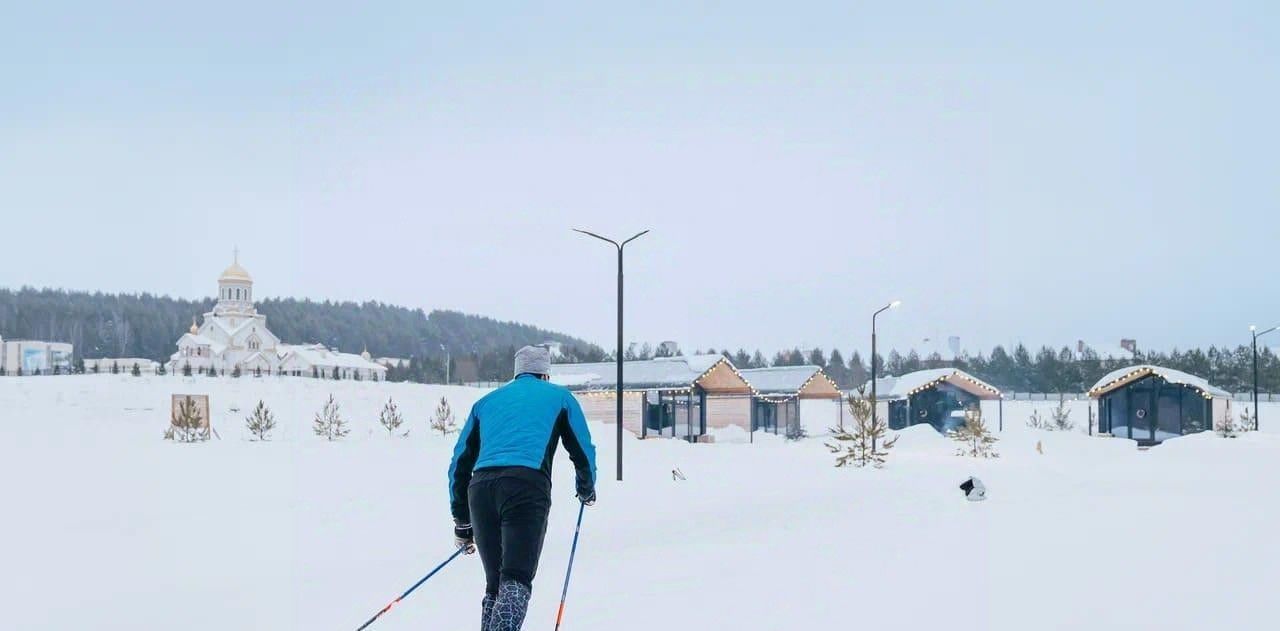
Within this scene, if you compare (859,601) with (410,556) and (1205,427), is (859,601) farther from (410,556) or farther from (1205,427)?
(1205,427)

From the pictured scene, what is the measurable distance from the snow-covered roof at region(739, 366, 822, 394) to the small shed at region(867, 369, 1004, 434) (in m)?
5.29

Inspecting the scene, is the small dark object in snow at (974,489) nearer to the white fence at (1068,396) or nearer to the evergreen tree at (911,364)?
the white fence at (1068,396)

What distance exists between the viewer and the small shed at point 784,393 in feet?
197

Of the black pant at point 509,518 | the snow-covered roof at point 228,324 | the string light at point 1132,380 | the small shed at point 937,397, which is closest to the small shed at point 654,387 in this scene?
the small shed at point 937,397

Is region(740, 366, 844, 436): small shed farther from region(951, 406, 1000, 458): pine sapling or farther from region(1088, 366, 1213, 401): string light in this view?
region(951, 406, 1000, 458): pine sapling

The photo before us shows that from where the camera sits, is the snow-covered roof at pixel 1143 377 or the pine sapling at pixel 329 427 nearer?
the pine sapling at pixel 329 427

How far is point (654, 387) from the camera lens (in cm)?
4875

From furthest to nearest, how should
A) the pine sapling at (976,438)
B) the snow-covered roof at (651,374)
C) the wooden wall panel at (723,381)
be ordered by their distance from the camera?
the wooden wall panel at (723,381) < the snow-covered roof at (651,374) < the pine sapling at (976,438)

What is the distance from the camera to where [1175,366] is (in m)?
102

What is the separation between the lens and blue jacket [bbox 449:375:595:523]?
6492 mm

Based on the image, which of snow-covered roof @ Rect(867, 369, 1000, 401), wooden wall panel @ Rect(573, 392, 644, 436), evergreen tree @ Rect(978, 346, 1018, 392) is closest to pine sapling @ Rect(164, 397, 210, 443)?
wooden wall panel @ Rect(573, 392, 644, 436)

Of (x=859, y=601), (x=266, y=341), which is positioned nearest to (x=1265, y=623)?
(x=859, y=601)

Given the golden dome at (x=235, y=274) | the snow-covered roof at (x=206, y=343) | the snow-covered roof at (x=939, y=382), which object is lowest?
the snow-covered roof at (x=939, y=382)

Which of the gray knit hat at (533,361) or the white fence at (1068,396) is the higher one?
the gray knit hat at (533,361)
